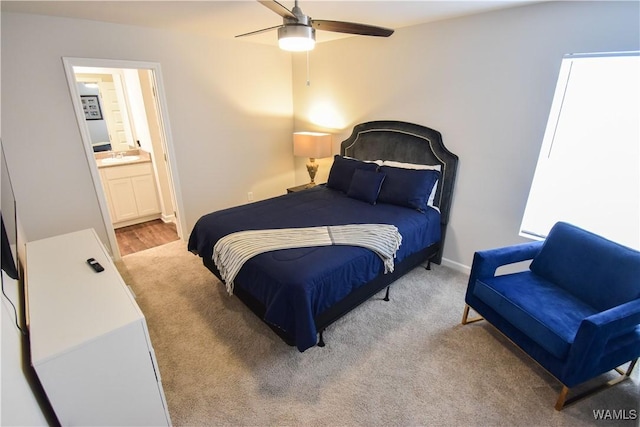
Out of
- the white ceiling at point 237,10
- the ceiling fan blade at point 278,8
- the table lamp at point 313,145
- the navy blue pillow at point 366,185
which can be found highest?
the white ceiling at point 237,10

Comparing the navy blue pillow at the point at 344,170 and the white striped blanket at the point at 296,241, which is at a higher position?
the navy blue pillow at the point at 344,170

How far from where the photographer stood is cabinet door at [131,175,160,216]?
4.32 m

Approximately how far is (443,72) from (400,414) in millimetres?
2914

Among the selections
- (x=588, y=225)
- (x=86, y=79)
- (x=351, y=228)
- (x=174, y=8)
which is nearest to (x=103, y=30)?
(x=174, y=8)

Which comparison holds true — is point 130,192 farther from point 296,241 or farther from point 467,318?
point 467,318

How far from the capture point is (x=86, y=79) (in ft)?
13.7

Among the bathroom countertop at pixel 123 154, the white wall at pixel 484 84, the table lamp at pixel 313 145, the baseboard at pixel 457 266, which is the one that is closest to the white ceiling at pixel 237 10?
the white wall at pixel 484 84

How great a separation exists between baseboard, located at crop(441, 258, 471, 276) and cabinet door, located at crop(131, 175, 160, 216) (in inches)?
161

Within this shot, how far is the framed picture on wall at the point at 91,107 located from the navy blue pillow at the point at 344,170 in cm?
353

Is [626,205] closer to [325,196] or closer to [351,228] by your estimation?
[351,228]

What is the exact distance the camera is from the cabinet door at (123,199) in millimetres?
4125

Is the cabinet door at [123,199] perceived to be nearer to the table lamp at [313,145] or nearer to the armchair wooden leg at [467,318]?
the table lamp at [313,145]

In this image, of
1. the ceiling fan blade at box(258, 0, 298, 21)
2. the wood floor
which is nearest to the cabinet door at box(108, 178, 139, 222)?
the wood floor

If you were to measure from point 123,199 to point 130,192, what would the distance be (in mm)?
131
